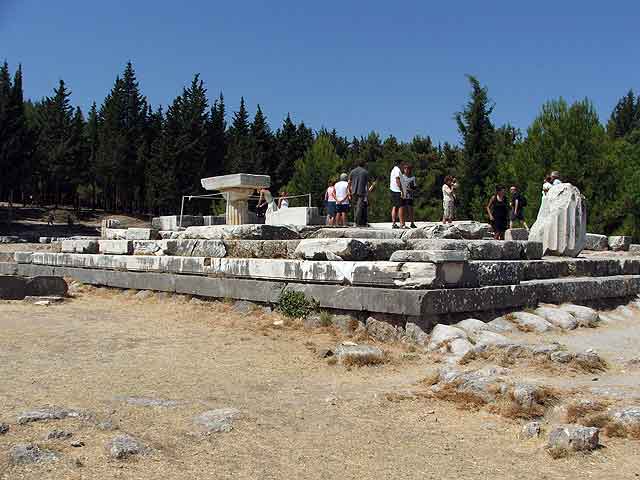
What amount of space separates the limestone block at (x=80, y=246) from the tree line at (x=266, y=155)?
2187cm

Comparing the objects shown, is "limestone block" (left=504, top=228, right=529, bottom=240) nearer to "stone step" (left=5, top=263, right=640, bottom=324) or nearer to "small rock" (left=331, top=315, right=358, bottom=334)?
"stone step" (left=5, top=263, right=640, bottom=324)

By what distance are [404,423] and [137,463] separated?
1.96 m

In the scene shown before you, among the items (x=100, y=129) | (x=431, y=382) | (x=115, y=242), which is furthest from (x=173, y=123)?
(x=431, y=382)

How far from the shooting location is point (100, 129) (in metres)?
52.7

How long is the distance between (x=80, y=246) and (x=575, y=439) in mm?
12024

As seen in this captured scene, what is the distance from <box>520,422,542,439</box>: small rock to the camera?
4.34 metres

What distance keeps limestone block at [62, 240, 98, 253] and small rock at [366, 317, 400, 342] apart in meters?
7.89

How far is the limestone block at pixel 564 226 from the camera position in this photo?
11.6 metres

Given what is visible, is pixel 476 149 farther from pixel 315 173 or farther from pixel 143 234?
pixel 143 234

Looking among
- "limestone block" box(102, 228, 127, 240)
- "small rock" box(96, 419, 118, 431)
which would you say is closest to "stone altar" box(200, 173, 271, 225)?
"limestone block" box(102, 228, 127, 240)

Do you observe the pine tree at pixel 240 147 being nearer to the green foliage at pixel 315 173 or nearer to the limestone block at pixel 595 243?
the green foliage at pixel 315 173

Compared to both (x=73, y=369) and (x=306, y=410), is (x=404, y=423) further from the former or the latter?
(x=73, y=369)

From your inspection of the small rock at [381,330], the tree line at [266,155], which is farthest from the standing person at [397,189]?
the tree line at [266,155]

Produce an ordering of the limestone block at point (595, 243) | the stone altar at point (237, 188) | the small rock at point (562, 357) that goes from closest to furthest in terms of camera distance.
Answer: the small rock at point (562, 357) < the stone altar at point (237, 188) < the limestone block at point (595, 243)
